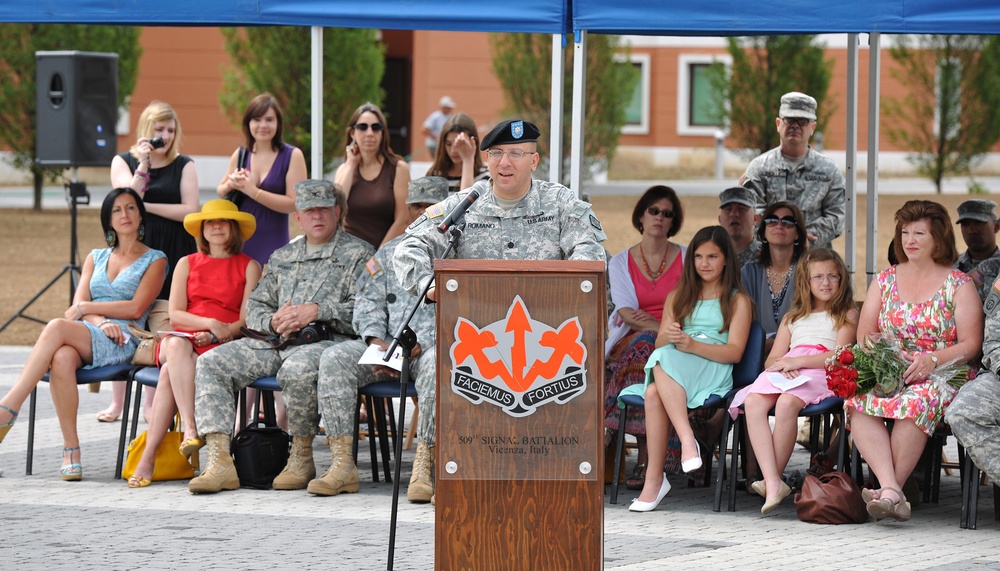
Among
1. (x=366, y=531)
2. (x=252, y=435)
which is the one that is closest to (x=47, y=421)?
(x=252, y=435)

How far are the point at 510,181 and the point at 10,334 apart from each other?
28.9 feet

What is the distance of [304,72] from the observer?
23250 mm

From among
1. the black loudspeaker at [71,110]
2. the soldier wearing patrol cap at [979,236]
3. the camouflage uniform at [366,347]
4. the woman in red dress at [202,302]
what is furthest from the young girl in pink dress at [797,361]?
the black loudspeaker at [71,110]

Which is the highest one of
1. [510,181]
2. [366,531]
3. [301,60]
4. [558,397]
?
[301,60]

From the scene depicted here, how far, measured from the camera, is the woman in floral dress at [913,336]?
612 centimetres

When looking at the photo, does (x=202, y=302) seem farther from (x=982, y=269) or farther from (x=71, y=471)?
(x=982, y=269)

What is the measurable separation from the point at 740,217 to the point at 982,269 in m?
1.30

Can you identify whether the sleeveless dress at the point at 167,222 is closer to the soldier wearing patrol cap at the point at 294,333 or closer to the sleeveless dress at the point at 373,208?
the sleeveless dress at the point at 373,208

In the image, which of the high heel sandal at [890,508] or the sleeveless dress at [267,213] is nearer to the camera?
the high heel sandal at [890,508]

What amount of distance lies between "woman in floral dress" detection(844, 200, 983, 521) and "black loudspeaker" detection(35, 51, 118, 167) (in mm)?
7371

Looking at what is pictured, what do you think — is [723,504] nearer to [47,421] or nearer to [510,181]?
[510,181]

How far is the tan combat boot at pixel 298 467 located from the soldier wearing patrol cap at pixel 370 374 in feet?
0.63

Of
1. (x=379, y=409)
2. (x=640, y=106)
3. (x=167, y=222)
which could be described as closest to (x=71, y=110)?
(x=167, y=222)

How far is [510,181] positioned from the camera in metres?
5.24
